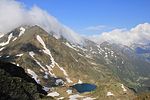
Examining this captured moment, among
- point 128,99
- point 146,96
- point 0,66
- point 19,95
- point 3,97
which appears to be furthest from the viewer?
point 128,99

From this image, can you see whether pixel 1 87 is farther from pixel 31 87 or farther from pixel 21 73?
pixel 21 73

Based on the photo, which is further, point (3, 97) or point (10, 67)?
point (10, 67)

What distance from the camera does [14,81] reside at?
136000mm

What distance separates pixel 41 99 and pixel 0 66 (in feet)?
70.3

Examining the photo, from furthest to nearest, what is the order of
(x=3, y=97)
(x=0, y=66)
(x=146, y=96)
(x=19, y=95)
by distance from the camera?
1. (x=146, y=96)
2. (x=0, y=66)
3. (x=19, y=95)
4. (x=3, y=97)

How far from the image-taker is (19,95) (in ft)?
434

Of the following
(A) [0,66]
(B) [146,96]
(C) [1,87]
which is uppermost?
(A) [0,66]

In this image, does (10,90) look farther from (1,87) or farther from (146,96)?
(146,96)

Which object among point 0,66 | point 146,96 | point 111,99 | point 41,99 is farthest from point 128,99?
point 0,66

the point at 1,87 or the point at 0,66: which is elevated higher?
the point at 0,66

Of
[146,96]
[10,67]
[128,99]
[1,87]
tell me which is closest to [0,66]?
[10,67]

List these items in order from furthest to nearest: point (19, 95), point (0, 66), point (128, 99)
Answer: point (128, 99) < point (0, 66) < point (19, 95)

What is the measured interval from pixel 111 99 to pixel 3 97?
284ft

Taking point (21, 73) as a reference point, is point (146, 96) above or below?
below
